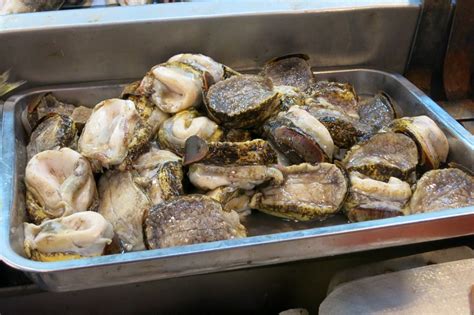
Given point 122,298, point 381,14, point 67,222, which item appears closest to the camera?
point 67,222

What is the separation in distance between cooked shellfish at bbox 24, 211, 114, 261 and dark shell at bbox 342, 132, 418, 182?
774 millimetres

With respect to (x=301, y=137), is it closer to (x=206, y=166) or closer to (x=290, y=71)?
(x=206, y=166)

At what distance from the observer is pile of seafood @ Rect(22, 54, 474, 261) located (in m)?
1.38

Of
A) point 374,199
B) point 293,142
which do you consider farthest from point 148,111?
Result: point 374,199

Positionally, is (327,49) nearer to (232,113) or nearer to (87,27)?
(232,113)

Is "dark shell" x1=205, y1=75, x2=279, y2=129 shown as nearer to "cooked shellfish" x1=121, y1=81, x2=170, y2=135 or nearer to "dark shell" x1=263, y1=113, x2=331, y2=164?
"dark shell" x1=263, y1=113, x2=331, y2=164

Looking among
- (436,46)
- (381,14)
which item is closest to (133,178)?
(381,14)

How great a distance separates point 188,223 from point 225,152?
260 mm

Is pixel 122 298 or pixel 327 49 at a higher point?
pixel 327 49

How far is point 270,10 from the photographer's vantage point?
1.99 metres

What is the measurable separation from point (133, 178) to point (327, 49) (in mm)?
1012

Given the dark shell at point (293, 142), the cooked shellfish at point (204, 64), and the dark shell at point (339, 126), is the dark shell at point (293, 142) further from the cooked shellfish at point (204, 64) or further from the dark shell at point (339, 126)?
the cooked shellfish at point (204, 64)

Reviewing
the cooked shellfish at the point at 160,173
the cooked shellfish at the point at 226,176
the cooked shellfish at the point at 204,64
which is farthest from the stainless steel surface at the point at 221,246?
the cooked shellfish at the point at 204,64

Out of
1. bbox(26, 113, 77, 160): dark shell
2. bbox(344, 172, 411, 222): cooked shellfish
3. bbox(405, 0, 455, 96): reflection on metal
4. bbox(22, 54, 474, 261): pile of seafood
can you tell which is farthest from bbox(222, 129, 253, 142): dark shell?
bbox(405, 0, 455, 96): reflection on metal
